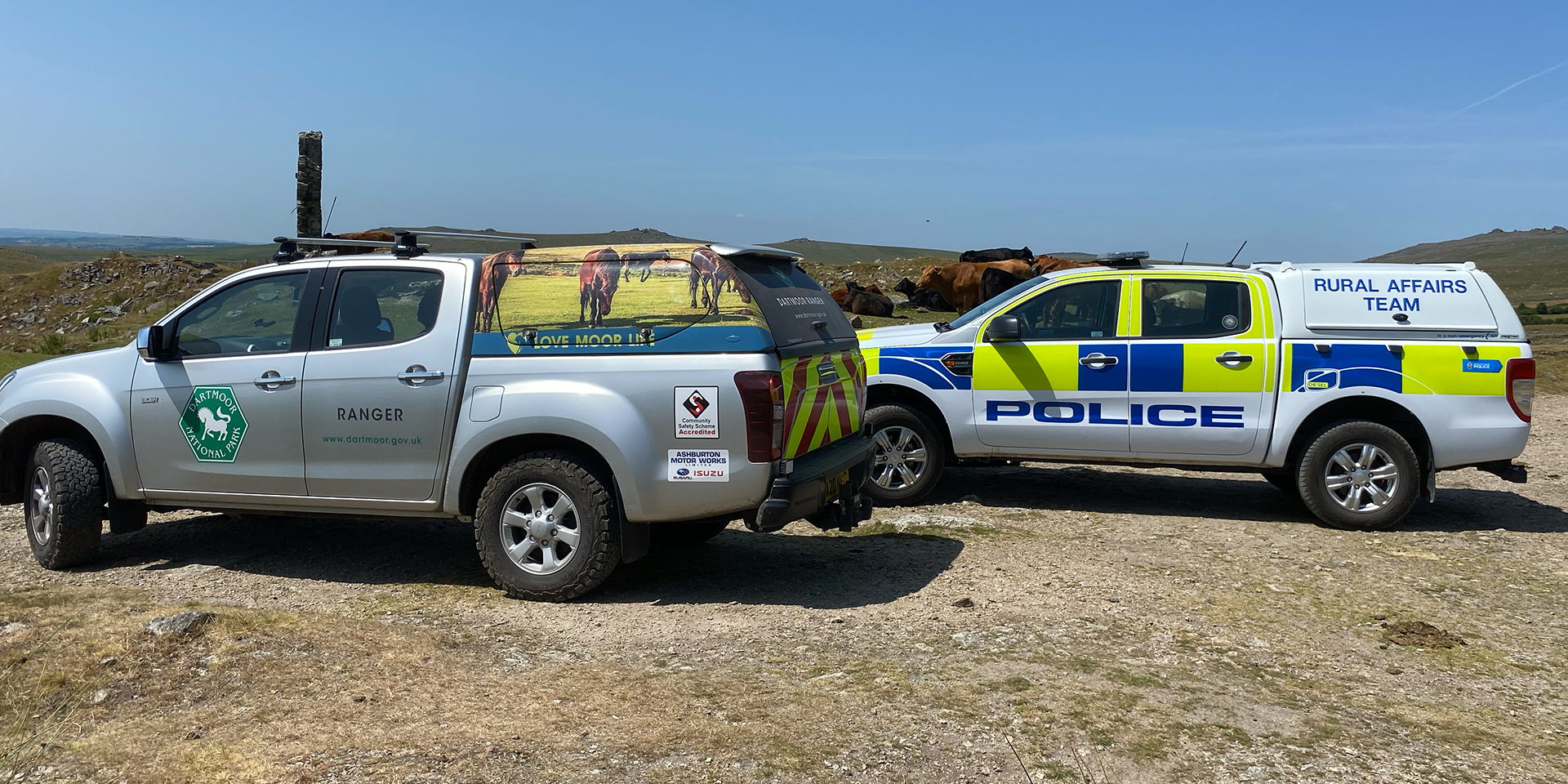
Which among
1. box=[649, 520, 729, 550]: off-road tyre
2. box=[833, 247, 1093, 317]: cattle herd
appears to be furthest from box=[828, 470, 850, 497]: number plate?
box=[833, 247, 1093, 317]: cattle herd

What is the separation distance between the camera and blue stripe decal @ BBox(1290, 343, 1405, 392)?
7.99 metres

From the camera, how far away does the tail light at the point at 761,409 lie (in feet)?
18.3

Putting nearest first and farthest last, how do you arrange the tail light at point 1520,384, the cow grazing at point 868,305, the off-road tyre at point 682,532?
the off-road tyre at point 682,532
the tail light at point 1520,384
the cow grazing at point 868,305

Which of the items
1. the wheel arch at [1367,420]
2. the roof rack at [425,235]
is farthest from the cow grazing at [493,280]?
the wheel arch at [1367,420]

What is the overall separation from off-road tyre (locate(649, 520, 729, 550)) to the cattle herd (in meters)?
15.1

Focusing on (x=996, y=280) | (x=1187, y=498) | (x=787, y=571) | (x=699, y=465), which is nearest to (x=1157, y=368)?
(x=1187, y=498)

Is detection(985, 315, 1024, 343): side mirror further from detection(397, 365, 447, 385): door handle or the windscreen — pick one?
detection(397, 365, 447, 385): door handle

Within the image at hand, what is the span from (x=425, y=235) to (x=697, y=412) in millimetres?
2349

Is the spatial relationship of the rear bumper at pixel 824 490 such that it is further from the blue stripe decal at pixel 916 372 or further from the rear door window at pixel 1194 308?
the rear door window at pixel 1194 308

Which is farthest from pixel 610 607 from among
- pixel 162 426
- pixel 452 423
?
pixel 162 426

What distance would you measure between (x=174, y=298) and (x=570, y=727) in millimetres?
26452

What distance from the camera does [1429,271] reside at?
8.24 meters

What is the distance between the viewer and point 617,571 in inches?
269

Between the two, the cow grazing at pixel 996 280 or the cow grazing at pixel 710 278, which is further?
the cow grazing at pixel 996 280
